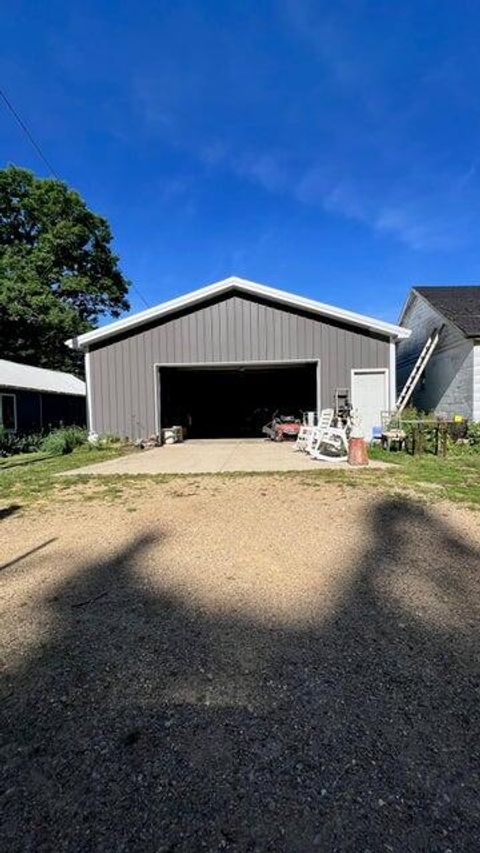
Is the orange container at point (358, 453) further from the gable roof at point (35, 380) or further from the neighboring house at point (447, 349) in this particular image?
the gable roof at point (35, 380)

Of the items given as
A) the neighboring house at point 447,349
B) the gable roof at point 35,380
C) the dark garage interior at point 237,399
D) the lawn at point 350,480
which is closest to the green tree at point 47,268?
the gable roof at point 35,380

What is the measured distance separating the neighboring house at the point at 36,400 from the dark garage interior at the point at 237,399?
14.9 ft

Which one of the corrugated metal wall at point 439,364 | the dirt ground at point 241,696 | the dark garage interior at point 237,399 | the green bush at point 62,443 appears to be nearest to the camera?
the dirt ground at point 241,696

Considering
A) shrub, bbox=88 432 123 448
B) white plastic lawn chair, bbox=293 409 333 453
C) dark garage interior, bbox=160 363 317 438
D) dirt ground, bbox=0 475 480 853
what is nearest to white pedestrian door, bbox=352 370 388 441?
white plastic lawn chair, bbox=293 409 333 453

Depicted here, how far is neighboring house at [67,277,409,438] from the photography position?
1268cm

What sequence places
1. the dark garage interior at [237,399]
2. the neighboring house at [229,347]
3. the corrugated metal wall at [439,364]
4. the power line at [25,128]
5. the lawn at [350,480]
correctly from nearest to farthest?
the lawn at [350,480] < the power line at [25,128] < the corrugated metal wall at [439,364] < the neighboring house at [229,347] < the dark garage interior at [237,399]

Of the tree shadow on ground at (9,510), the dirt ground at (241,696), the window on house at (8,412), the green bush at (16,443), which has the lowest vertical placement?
the dirt ground at (241,696)

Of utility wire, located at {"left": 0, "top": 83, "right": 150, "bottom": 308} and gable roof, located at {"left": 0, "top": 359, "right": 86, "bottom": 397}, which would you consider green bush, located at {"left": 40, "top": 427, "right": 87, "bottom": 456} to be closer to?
gable roof, located at {"left": 0, "top": 359, "right": 86, "bottom": 397}

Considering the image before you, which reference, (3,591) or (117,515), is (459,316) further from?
(3,591)

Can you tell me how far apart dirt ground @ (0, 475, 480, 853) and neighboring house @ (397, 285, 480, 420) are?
9.25 m

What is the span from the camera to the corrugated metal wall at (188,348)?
511 inches

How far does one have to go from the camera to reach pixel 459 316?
13.0 metres

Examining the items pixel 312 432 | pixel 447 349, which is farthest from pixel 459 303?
pixel 312 432

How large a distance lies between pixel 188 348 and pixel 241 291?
228cm
